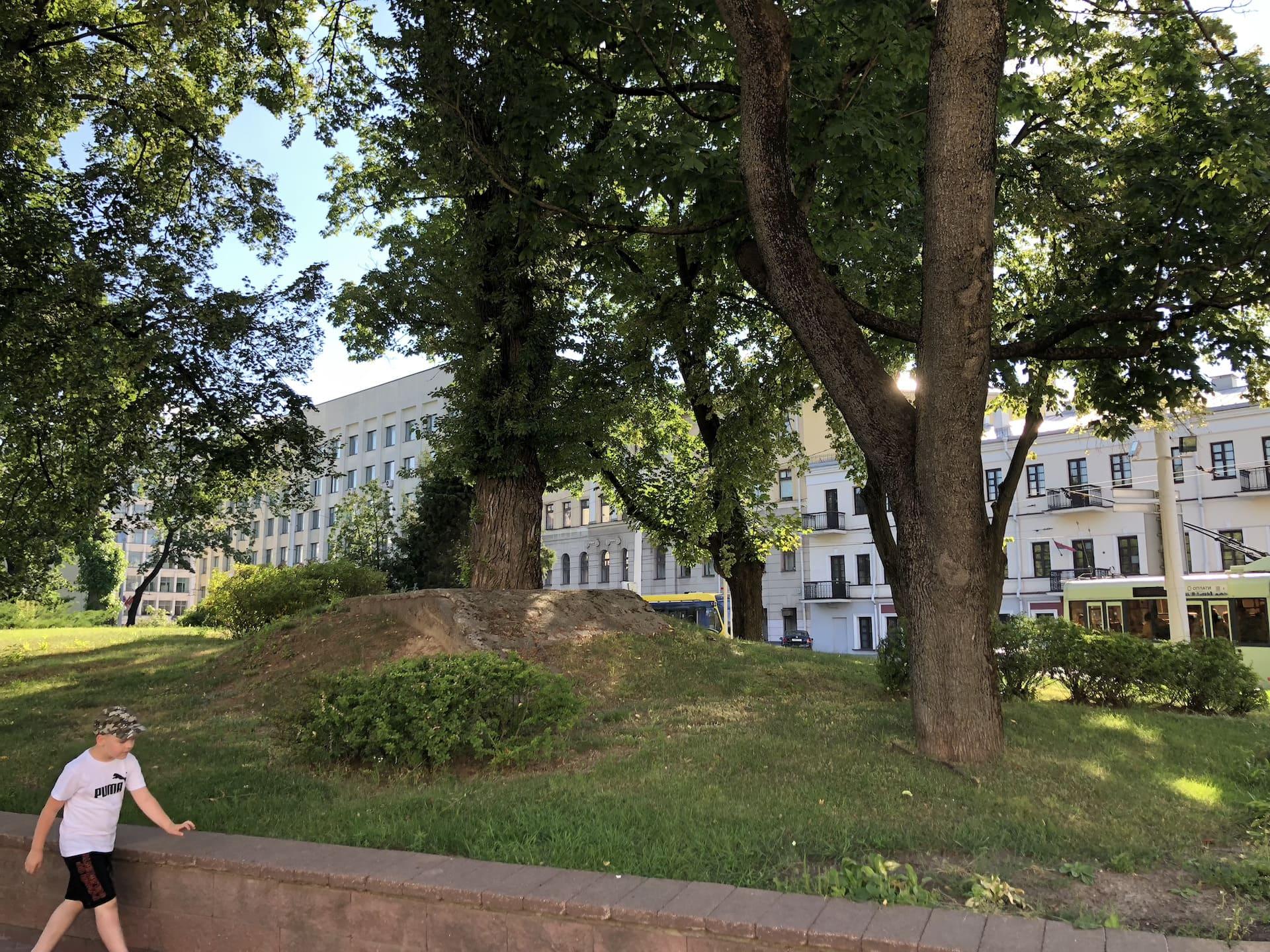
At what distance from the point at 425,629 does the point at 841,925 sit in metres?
→ 8.06

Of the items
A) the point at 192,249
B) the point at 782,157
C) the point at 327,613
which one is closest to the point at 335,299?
the point at 192,249

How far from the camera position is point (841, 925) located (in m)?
3.38

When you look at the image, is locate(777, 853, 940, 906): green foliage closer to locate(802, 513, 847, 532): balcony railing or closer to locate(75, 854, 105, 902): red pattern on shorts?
locate(75, 854, 105, 902): red pattern on shorts

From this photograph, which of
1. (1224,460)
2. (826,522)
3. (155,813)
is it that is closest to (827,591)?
(826,522)

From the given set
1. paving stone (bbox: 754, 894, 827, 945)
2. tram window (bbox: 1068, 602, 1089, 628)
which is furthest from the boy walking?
tram window (bbox: 1068, 602, 1089, 628)

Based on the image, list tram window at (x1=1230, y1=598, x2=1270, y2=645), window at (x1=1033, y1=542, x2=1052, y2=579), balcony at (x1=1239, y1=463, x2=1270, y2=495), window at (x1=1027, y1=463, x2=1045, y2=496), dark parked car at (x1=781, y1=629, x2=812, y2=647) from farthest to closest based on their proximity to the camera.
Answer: dark parked car at (x1=781, y1=629, x2=812, y2=647) → window at (x1=1027, y1=463, x2=1045, y2=496) → window at (x1=1033, y1=542, x2=1052, y2=579) → balcony at (x1=1239, y1=463, x2=1270, y2=495) → tram window at (x1=1230, y1=598, x2=1270, y2=645)

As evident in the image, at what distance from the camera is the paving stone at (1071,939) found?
125 inches

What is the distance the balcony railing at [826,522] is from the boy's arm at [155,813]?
44.5m

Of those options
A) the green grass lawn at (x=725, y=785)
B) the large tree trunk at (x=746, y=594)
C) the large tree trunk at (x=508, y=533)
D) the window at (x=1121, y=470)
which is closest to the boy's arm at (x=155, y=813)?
the green grass lawn at (x=725, y=785)

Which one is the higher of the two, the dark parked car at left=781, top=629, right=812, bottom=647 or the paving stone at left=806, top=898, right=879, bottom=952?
the paving stone at left=806, top=898, right=879, bottom=952

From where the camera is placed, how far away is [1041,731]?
7.54 m

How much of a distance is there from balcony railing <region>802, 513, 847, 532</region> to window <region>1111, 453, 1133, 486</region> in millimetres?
13260

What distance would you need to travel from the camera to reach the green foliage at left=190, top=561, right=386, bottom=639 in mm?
16688

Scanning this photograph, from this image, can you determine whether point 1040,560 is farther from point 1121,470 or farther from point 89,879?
point 89,879
